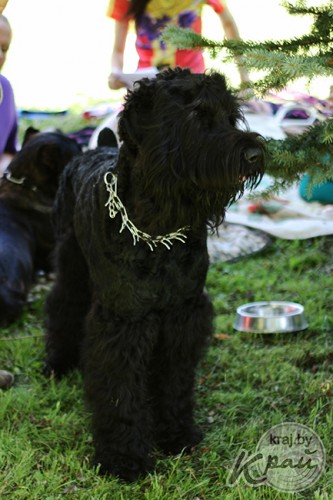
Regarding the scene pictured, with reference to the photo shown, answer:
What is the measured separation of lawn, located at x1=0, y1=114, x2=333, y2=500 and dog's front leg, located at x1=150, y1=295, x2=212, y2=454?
79mm

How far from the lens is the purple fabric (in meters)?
4.62

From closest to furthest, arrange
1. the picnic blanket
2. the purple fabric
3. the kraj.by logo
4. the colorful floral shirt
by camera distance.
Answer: the kraj.by logo → the purple fabric → the colorful floral shirt → the picnic blanket

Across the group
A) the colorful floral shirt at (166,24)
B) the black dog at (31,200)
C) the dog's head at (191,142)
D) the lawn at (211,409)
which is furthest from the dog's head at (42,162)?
the dog's head at (191,142)

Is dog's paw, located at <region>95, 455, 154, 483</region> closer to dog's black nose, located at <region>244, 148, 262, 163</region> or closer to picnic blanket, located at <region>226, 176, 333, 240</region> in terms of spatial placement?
dog's black nose, located at <region>244, 148, 262, 163</region>

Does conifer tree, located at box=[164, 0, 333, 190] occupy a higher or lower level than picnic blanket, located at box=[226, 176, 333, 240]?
higher

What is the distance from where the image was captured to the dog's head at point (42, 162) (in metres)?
4.56

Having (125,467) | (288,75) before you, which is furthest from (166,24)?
(125,467)

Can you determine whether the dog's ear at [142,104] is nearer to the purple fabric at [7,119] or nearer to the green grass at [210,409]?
the green grass at [210,409]

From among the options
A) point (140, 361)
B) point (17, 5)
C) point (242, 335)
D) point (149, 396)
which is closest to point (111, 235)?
point (140, 361)

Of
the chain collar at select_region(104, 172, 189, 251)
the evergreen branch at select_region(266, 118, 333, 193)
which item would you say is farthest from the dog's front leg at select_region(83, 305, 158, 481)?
the evergreen branch at select_region(266, 118, 333, 193)

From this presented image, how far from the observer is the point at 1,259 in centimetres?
428

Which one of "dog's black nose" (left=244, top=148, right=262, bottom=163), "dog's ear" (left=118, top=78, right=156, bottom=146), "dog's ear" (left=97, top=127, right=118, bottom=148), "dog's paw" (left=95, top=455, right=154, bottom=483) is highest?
"dog's ear" (left=118, top=78, right=156, bottom=146)

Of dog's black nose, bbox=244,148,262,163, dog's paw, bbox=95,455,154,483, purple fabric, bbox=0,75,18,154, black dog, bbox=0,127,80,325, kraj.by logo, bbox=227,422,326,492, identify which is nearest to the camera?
dog's black nose, bbox=244,148,262,163

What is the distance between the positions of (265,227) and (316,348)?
6.45 feet
